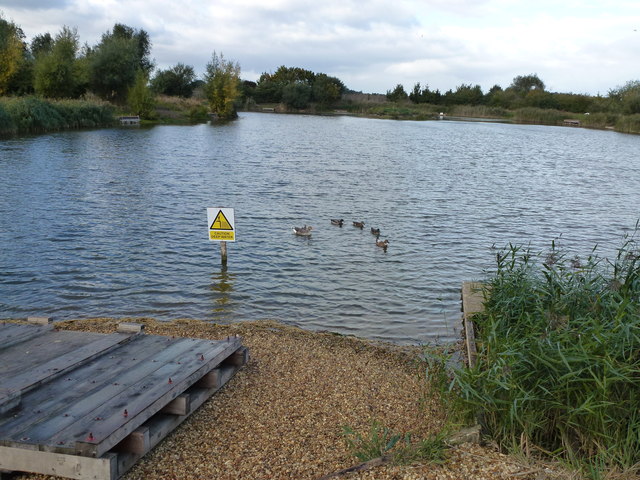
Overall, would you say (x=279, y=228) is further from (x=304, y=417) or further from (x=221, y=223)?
(x=304, y=417)

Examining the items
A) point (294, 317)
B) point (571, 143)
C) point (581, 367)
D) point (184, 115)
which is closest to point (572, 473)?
point (581, 367)

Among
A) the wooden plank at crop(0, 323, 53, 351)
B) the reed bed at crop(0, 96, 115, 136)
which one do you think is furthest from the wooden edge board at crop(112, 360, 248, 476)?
the reed bed at crop(0, 96, 115, 136)

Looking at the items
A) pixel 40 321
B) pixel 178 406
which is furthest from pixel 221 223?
pixel 178 406

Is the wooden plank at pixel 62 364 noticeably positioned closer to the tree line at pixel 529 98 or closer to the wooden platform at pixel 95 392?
the wooden platform at pixel 95 392

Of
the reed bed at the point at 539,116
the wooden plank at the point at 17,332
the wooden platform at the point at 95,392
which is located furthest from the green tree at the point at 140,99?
the reed bed at the point at 539,116

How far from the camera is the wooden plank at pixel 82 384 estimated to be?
4.62 meters

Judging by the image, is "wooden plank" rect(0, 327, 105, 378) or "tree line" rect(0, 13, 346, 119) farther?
"tree line" rect(0, 13, 346, 119)

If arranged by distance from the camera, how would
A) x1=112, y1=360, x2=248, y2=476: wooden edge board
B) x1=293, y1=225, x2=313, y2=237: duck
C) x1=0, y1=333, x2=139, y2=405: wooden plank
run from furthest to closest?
x1=293, y1=225, x2=313, y2=237: duck
x1=0, y1=333, x2=139, y2=405: wooden plank
x1=112, y1=360, x2=248, y2=476: wooden edge board

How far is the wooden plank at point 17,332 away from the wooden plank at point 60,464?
222 centimetres

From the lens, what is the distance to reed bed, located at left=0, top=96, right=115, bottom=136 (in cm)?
3544

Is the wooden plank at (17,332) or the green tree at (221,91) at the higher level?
the green tree at (221,91)

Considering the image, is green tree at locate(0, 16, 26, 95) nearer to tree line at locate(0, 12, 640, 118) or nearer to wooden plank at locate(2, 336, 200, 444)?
tree line at locate(0, 12, 640, 118)

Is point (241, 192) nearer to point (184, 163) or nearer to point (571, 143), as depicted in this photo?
point (184, 163)

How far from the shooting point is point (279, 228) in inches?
655
